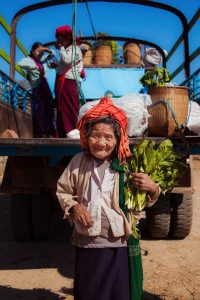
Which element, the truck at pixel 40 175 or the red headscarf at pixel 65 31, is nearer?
the truck at pixel 40 175

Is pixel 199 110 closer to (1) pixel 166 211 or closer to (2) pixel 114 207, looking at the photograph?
(1) pixel 166 211

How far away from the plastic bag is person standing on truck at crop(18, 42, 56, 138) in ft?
7.10

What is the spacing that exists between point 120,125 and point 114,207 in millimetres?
450

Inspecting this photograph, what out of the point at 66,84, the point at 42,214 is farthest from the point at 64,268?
the point at 66,84

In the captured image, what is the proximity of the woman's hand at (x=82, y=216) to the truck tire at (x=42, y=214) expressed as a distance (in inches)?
99.5

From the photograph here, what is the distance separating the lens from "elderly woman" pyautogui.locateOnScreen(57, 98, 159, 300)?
2287 millimetres

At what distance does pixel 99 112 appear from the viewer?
7.57ft

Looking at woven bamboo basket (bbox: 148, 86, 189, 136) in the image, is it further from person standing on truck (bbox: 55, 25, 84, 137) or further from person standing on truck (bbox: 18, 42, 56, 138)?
person standing on truck (bbox: 18, 42, 56, 138)

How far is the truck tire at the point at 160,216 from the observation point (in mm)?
4523

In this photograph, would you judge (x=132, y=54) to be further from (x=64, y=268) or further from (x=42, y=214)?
(x=64, y=268)

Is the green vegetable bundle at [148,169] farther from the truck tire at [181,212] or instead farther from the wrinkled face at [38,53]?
the wrinkled face at [38,53]

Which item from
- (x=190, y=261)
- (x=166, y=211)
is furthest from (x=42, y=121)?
(x=190, y=261)

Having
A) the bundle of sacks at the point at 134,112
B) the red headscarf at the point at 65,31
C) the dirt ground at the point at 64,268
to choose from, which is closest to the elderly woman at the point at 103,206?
the dirt ground at the point at 64,268

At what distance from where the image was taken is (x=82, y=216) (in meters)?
2.20
